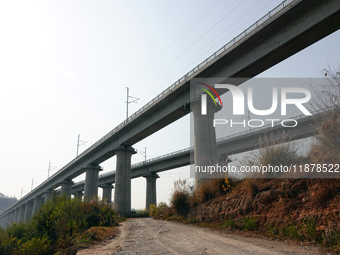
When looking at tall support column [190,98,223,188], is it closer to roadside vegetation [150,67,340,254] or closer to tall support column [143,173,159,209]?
roadside vegetation [150,67,340,254]

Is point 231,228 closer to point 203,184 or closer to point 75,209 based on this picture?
point 203,184

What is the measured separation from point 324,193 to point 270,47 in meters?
14.0

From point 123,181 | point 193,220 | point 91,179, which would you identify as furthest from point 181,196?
point 91,179

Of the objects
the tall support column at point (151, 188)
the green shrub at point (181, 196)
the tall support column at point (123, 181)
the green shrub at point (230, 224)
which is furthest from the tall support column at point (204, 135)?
the tall support column at point (151, 188)

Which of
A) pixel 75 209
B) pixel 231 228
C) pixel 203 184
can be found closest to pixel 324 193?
pixel 231 228

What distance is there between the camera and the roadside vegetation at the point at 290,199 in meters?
6.23

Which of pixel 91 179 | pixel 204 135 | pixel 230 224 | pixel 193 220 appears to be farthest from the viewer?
pixel 91 179

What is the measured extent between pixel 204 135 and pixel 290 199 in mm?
15301

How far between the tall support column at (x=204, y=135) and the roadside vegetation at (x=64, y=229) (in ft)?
33.1

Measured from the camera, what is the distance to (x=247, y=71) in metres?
20.0

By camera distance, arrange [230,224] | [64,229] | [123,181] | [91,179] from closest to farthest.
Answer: [230,224]
[64,229]
[123,181]
[91,179]

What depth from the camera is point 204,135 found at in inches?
909

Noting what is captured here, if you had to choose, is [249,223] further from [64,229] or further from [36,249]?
[36,249]

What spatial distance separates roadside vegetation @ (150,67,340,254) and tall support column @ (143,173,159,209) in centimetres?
4679
